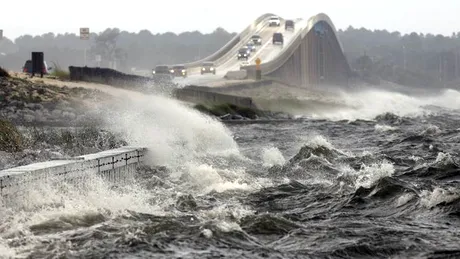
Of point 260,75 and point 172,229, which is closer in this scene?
point 172,229

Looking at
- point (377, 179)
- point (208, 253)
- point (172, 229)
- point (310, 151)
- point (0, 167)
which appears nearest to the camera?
point (208, 253)

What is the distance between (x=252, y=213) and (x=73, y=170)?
4058 millimetres

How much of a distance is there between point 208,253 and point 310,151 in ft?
49.8

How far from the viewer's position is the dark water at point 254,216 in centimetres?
1236

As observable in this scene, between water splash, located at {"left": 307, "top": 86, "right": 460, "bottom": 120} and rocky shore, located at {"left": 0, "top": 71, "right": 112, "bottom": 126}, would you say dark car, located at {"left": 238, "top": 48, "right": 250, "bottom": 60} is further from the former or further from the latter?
rocky shore, located at {"left": 0, "top": 71, "right": 112, "bottom": 126}

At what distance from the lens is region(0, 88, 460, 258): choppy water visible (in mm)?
12396

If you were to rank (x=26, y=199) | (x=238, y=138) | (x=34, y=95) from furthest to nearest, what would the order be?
(x=34, y=95), (x=238, y=138), (x=26, y=199)

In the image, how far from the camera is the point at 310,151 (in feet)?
88.5

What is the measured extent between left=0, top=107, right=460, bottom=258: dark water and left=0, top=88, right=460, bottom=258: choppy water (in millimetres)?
19

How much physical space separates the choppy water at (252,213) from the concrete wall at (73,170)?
0.33 m

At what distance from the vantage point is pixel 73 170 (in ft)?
57.1

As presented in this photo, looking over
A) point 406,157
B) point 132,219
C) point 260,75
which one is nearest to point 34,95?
point 406,157

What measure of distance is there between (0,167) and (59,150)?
483cm

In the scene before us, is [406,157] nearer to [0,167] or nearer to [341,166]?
[341,166]
